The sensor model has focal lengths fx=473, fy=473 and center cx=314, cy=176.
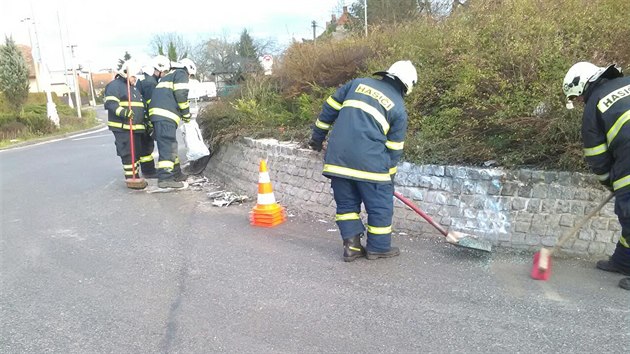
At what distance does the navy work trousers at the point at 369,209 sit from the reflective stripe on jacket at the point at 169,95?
4.04 meters

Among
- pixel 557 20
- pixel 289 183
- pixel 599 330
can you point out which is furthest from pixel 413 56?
pixel 599 330

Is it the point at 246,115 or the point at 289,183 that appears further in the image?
the point at 246,115

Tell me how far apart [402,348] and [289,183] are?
3.84 metres

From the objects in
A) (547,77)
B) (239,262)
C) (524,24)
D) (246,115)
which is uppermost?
(524,24)

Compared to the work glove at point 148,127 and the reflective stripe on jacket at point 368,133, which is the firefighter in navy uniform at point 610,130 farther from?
the work glove at point 148,127

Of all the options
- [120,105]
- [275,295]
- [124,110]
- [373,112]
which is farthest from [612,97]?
[120,105]

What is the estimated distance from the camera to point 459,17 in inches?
305

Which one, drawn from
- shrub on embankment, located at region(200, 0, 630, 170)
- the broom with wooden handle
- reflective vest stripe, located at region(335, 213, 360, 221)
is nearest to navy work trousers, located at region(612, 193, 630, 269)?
the broom with wooden handle

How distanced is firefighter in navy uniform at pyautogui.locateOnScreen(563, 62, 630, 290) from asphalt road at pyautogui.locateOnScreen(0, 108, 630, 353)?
2.05 feet

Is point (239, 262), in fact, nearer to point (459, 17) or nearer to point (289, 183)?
point (289, 183)

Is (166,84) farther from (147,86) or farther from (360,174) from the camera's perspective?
(360,174)

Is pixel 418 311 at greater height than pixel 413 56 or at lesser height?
lesser

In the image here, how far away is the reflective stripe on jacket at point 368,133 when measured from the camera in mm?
4332

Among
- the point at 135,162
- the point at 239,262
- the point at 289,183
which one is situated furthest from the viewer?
the point at 135,162
